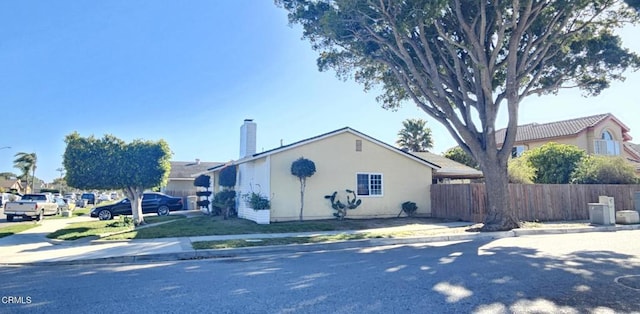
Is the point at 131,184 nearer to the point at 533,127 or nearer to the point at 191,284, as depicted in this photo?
the point at 191,284

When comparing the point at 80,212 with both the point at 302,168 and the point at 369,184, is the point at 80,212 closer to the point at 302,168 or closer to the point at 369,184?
the point at 302,168

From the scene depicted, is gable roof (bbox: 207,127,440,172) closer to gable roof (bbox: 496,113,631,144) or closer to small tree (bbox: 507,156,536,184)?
small tree (bbox: 507,156,536,184)

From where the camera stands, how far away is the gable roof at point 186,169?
35.9 meters

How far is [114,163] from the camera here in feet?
54.2

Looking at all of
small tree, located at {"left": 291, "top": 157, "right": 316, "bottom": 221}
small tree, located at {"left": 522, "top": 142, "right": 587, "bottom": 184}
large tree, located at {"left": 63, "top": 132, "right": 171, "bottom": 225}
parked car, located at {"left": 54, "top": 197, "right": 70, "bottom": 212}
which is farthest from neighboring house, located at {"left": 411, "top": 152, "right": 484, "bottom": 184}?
parked car, located at {"left": 54, "top": 197, "right": 70, "bottom": 212}

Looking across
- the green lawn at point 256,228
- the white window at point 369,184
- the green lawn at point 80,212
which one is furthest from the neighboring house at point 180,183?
the green lawn at point 256,228

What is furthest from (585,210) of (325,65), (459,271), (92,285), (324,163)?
(92,285)

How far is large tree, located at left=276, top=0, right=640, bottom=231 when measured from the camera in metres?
14.3

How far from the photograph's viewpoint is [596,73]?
1700cm

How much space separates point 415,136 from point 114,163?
A: 2817cm

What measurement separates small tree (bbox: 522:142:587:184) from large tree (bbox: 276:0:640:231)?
734 centimetres

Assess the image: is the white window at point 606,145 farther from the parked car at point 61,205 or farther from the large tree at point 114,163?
the parked car at point 61,205

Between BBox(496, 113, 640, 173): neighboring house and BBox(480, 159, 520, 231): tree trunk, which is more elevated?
BBox(496, 113, 640, 173): neighboring house

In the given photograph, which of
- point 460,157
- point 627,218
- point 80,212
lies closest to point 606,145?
point 460,157
